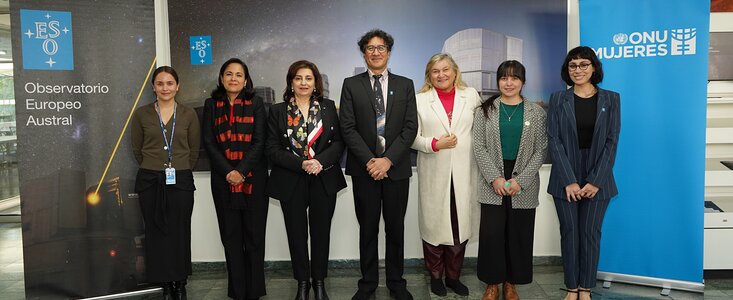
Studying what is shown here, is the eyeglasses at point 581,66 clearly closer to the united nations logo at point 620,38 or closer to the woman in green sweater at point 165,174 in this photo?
the united nations logo at point 620,38

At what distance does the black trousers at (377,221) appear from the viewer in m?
3.11

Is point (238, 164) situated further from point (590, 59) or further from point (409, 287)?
point (590, 59)

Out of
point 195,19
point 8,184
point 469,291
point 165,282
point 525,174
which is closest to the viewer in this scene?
point 525,174

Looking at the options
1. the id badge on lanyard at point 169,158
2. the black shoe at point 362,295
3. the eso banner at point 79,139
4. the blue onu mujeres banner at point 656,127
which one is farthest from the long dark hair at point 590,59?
the eso banner at point 79,139

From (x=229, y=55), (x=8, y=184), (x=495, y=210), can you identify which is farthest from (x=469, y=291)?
(x=8, y=184)

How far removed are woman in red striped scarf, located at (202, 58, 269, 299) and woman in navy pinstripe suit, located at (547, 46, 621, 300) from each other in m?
1.85

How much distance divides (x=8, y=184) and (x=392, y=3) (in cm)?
577

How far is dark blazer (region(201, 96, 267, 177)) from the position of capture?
304 centimetres

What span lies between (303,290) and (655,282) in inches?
97.7

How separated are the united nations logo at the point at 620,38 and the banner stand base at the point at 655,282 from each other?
5.50 ft

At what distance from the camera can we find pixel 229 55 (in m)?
3.93

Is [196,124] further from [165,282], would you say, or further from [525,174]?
[525,174]

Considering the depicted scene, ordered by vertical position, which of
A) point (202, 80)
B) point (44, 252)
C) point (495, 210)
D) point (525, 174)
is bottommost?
point (44, 252)

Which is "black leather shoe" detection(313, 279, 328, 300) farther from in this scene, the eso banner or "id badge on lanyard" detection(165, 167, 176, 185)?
the eso banner
